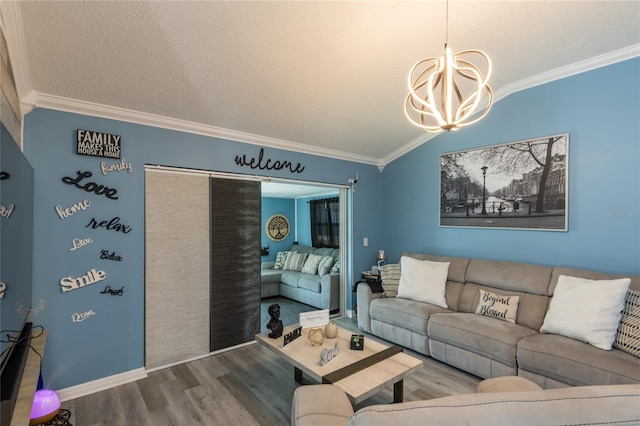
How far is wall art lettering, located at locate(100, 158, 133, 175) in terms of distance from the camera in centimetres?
267

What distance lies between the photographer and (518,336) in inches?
102

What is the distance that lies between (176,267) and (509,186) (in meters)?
3.75

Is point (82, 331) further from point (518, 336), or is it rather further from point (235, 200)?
point (518, 336)

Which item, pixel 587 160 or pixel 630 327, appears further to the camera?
pixel 587 160

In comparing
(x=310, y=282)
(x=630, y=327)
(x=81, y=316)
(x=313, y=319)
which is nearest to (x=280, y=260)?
(x=310, y=282)

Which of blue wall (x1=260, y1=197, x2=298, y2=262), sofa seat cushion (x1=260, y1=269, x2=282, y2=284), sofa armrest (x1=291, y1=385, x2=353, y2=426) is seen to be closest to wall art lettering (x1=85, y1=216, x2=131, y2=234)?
sofa armrest (x1=291, y1=385, x2=353, y2=426)

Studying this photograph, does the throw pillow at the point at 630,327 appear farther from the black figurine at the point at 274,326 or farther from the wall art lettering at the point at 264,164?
the wall art lettering at the point at 264,164

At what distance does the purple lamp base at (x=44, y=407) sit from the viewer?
6.54ft

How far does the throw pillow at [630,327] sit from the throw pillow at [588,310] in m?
0.04

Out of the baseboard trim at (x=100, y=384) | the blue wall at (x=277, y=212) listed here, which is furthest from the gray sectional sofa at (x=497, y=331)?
the blue wall at (x=277, y=212)

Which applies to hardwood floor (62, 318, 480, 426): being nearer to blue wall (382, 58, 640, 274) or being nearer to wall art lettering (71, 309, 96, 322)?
wall art lettering (71, 309, 96, 322)

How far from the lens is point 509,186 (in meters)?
3.47

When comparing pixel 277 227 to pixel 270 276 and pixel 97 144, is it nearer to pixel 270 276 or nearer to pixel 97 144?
pixel 270 276

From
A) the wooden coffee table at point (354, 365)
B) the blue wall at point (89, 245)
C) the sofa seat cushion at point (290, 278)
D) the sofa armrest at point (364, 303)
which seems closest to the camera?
the wooden coffee table at point (354, 365)
